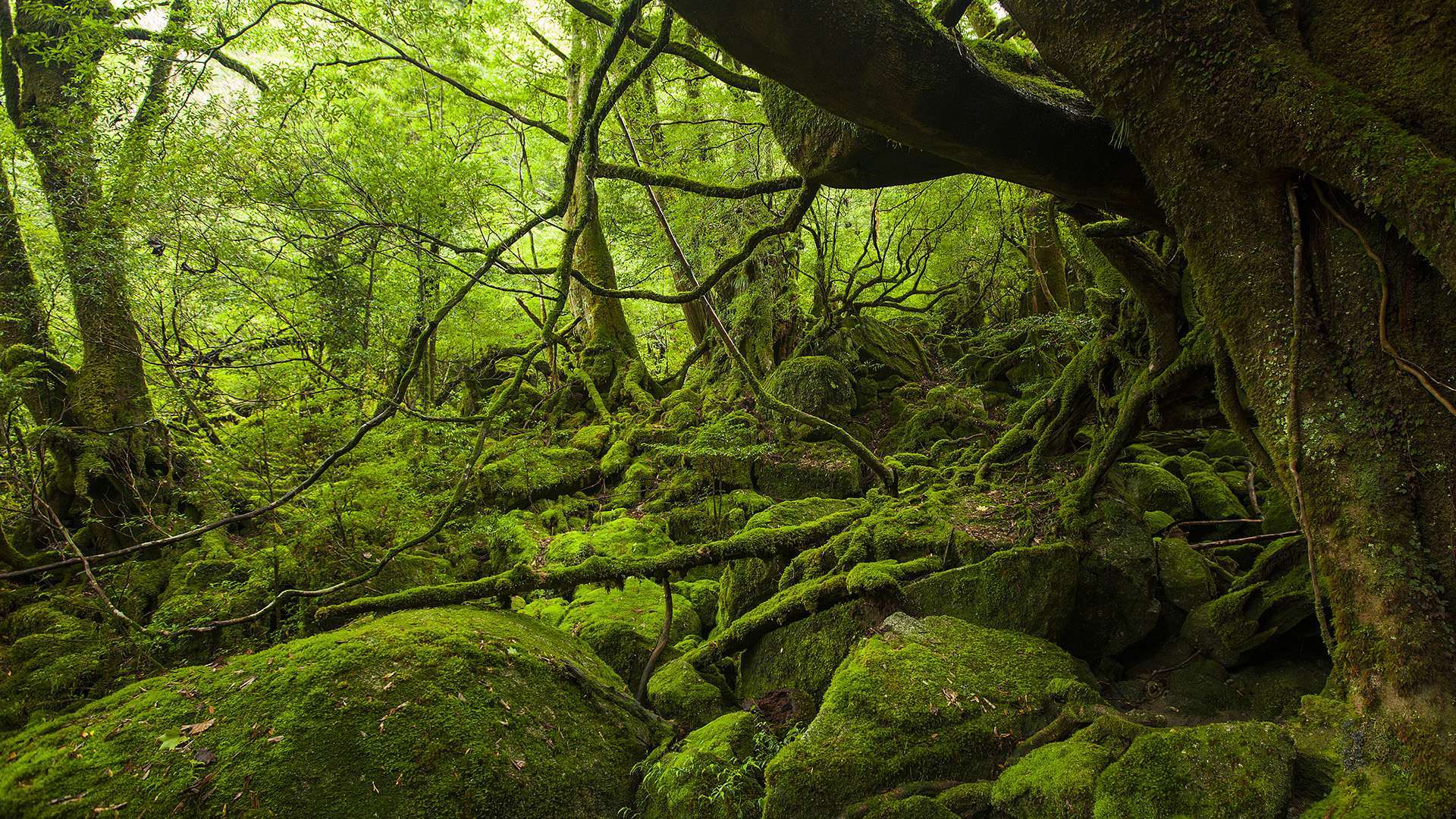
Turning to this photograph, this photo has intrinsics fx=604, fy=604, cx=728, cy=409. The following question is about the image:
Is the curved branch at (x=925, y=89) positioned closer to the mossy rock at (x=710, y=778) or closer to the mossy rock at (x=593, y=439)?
the mossy rock at (x=710, y=778)

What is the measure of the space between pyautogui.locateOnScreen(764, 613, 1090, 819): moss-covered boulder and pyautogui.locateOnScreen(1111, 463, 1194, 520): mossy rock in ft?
9.39

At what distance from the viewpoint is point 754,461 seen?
355 inches

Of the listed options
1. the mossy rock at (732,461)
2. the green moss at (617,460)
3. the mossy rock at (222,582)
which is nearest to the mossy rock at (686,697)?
the mossy rock at (222,582)

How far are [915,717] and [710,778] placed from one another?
122 centimetres

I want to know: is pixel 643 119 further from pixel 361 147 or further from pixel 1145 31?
pixel 1145 31

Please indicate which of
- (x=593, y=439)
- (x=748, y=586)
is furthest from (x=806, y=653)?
(x=593, y=439)

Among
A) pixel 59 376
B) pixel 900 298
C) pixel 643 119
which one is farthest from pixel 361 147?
pixel 900 298

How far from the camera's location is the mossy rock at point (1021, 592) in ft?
14.2

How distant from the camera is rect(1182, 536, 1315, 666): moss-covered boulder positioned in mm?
3916

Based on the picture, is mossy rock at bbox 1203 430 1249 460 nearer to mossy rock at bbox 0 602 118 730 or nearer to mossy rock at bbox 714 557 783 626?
mossy rock at bbox 714 557 783 626

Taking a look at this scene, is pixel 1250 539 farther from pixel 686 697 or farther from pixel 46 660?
pixel 46 660

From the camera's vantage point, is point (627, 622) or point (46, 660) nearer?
point (46, 660)

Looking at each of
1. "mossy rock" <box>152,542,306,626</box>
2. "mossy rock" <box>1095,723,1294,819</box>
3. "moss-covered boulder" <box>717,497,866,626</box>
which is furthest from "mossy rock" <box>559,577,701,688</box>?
"mossy rock" <box>1095,723,1294,819</box>

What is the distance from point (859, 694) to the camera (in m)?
3.57
